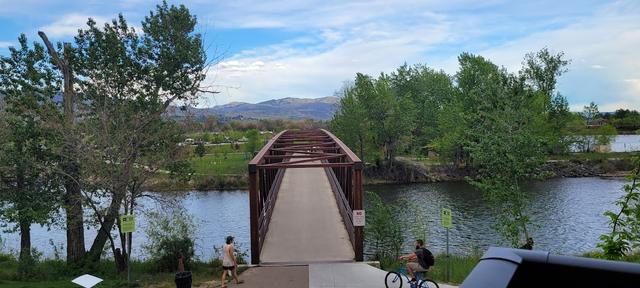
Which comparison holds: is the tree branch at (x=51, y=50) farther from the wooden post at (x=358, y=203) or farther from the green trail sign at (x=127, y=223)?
the wooden post at (x=358, y=203)

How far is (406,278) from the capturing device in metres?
12.8

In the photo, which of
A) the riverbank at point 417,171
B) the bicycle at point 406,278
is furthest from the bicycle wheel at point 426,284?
the riverbank at point 417,171

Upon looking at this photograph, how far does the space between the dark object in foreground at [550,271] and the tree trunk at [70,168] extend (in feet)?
47.0

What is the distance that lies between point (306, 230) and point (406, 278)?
602cm

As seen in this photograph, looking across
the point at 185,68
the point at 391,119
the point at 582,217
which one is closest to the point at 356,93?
the point at 391,119

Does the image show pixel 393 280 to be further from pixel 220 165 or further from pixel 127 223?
pixel 220 165

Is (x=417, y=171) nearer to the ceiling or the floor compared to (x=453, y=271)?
nearer to the ceiling

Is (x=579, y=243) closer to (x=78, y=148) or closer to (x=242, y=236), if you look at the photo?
(x=242, y=236)

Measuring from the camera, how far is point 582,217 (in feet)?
104

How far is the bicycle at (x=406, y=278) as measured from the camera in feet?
37.3

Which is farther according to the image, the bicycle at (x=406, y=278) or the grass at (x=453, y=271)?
the grass at (x=453, y=271)

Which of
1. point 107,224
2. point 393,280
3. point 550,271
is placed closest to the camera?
point 550,271

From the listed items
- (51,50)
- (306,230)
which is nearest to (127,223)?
(306,230)

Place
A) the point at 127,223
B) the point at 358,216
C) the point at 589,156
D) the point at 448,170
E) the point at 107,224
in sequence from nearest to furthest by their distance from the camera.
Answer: the point at 127,223 → the point at 358,216 → the point at 107,224 → the point at 448,170 → the point at 589,156
